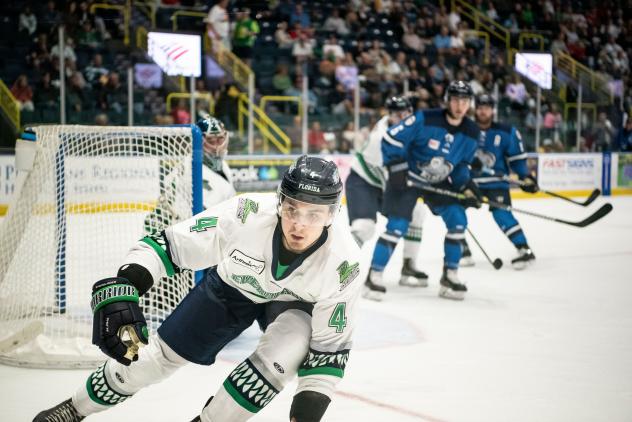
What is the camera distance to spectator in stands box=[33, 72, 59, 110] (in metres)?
9.22

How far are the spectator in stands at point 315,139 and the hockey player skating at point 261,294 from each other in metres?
8.56

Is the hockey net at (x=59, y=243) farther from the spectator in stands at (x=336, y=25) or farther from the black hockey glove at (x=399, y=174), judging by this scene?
the spectator in stands at (x=336, y=25)

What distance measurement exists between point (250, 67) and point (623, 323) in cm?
829

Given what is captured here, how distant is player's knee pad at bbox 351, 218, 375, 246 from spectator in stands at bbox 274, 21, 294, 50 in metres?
7.46

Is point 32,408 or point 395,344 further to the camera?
point 395,344

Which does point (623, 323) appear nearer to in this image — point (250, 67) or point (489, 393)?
point (489, 393)

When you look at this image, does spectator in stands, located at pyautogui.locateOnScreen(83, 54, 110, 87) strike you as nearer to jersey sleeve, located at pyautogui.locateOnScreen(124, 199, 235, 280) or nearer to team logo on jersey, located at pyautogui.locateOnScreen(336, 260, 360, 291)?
jersey sleeve, located at pyautogui.locateOnScreen(124, 199, 235, 280)

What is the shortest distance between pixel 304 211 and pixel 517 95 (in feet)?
39.2

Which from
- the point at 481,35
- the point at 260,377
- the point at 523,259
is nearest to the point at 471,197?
the point at 523,259

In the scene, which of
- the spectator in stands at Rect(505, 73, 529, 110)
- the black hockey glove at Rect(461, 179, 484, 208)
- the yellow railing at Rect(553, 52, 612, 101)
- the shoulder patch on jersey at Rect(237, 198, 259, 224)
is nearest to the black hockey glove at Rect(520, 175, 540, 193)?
the black hockey glove at Rect(461, 179, 484, 208)

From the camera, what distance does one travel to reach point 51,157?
3703 millimetres

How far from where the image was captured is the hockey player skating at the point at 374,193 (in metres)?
5.68

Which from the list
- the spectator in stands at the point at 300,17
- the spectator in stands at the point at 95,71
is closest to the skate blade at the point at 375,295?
the spectator in stands at the point at 95,71

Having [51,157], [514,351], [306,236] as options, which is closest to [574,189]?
[514,351]
